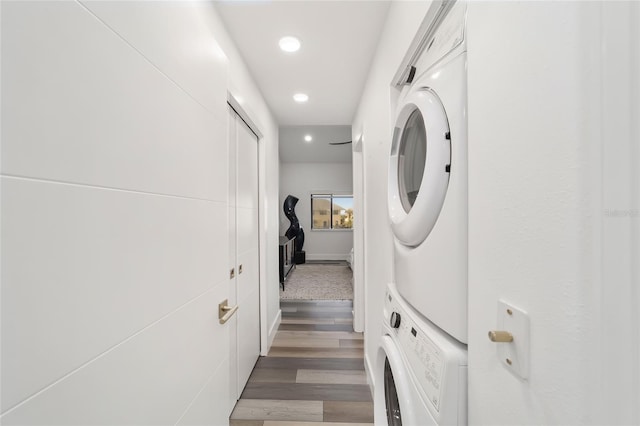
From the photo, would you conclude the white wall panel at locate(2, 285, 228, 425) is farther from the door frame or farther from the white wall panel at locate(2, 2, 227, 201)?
the door frame

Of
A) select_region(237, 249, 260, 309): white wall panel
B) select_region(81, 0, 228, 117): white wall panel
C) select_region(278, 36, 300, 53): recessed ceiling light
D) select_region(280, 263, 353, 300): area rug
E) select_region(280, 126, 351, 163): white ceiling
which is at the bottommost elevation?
select_region(280, 263, 353, 300): area rug

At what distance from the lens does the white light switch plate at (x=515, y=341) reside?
1.50 feet

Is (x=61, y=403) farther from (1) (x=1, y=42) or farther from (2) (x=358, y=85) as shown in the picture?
(2) (x=358, y=85)

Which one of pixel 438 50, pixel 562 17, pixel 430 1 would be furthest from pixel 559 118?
pixel 430 1

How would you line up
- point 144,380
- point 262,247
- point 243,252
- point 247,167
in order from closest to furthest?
point 144,380
point 243,252
point 247,167
point 262,247

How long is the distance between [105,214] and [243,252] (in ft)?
4.77

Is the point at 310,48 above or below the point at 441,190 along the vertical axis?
above

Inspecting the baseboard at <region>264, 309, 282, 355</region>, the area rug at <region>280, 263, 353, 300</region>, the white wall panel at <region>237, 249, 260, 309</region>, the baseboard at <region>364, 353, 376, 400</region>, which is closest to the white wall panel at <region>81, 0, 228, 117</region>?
the white wall panel at <region>237, 249, 260, 309</region>

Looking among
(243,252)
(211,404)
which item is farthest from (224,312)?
(243,252)

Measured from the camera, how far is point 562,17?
1.23ft

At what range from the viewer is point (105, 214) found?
1.75 ft

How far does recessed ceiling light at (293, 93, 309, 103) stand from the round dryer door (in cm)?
157

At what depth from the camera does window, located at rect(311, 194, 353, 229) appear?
7.11m

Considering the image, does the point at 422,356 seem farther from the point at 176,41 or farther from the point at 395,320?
the point at 176,41
